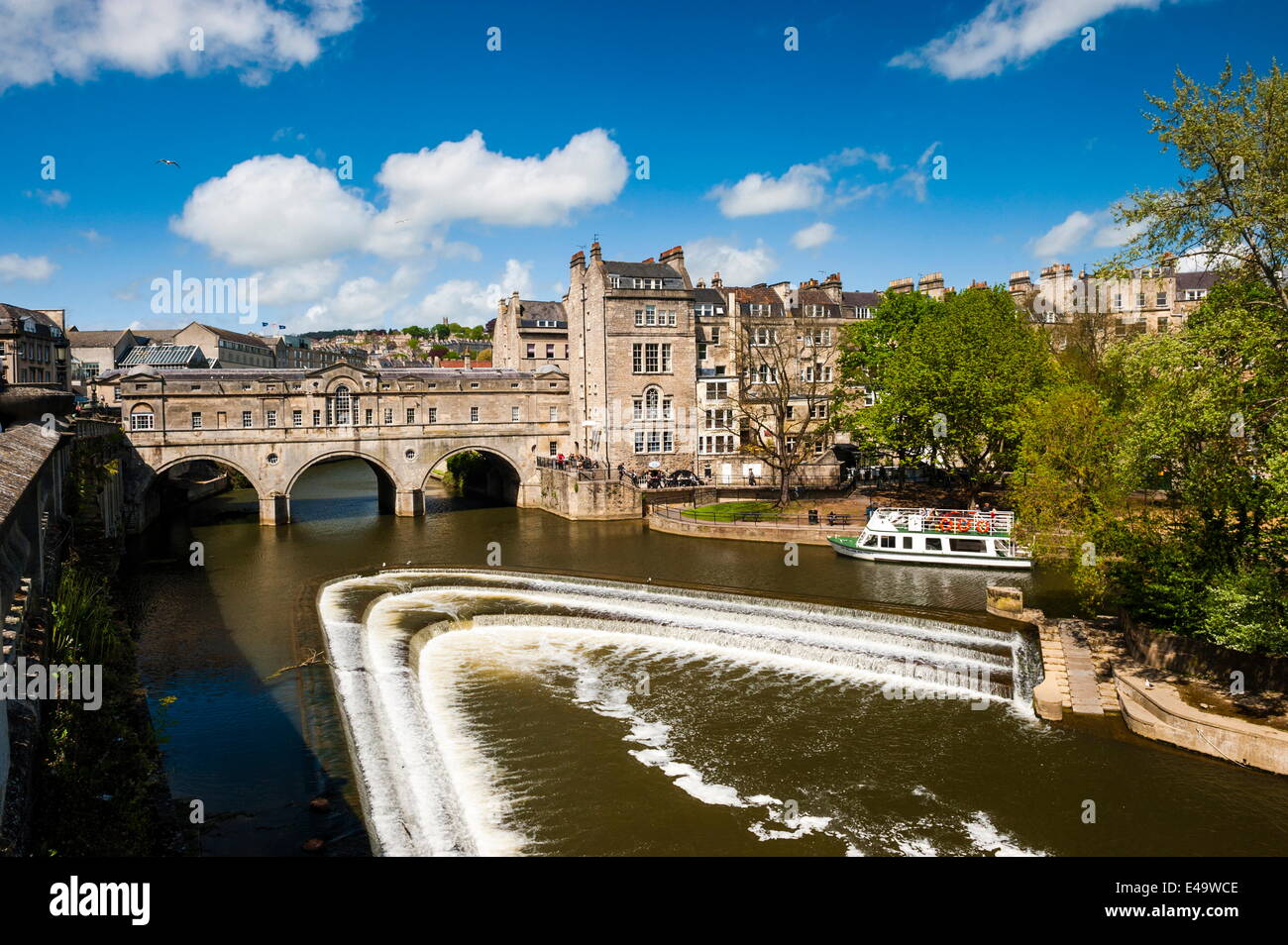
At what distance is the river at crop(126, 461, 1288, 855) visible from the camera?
16688 mm

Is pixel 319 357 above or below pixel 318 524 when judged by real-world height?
above

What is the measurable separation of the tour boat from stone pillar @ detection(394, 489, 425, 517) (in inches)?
1147

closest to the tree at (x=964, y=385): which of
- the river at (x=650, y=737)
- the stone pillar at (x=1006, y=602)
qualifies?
the river at (x=650, y=737)

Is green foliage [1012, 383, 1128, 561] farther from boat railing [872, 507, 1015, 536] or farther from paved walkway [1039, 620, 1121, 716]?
boat railing [872, 507, 1015, 536]

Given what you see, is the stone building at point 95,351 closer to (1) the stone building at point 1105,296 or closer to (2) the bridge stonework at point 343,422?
(2) the bridge stonework at point 343,422

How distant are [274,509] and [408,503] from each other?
8.24m

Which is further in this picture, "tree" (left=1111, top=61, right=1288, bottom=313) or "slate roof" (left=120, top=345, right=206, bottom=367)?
"slate roof" (left=120, top=345, right=206, bottom=367)

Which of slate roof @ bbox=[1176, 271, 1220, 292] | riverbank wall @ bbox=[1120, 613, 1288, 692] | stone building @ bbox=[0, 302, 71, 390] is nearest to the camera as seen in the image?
riverbank wall @ bbox=[1120, 613, 1288, 692]

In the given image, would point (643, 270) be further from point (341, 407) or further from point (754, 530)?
point (754, 530)

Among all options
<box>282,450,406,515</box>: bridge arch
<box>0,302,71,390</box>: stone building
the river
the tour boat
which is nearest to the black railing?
the tour boat
